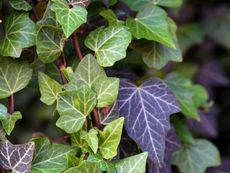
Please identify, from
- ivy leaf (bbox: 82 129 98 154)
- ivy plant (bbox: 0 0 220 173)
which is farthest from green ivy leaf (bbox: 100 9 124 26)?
ivy leaf (bbox: 82 129 98 154)

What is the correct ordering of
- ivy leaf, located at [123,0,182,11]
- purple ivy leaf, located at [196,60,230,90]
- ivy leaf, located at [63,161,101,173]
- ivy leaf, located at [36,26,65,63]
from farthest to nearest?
purple ivy leaf, located at [196,60,230,90] → ivy leaf, located at [123,0,182,11] → ivy leaf, located at [36,26,65,63] → ivy leaf, located at [63,161,101,173]

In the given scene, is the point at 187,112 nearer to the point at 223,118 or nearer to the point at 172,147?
the point at 172,147

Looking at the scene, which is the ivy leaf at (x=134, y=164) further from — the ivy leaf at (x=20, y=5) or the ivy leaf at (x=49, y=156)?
the ivy leaf at (x=20, y=5)

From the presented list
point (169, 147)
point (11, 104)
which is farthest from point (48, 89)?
point (169, 147)

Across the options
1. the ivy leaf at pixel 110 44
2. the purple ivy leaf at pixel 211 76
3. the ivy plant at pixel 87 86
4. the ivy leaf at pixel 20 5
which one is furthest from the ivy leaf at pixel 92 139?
the purple ivy leaf at pixel 211 76

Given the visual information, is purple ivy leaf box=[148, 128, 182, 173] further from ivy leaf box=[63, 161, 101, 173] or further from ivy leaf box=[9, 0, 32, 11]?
ivy leaf box=[9, 0, 32, 11]

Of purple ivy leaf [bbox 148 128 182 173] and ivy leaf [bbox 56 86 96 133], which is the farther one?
purple ivy leaf [bbox 148 128 182 173]
